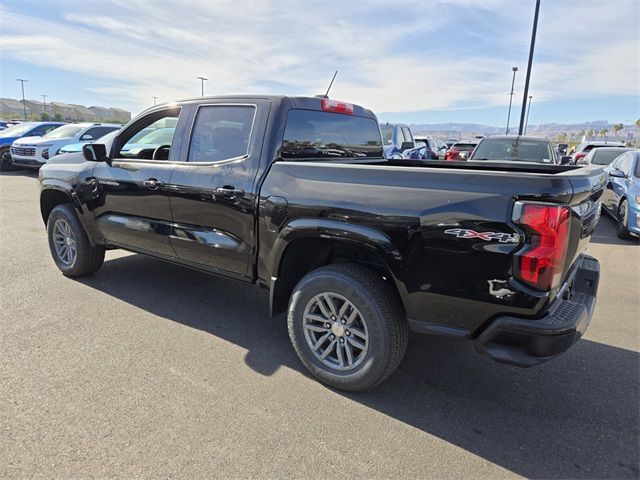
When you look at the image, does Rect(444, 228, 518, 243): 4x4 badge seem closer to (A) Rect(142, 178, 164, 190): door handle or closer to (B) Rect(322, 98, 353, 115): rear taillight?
(B) Rect(322, 98, 353, 115): rear taillight

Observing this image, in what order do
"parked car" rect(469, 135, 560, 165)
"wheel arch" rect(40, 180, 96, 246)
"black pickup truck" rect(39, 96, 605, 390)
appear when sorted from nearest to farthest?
"black pickup truck" rect(39, 96, 605, 390), "wheel arch" rect(40, 180, 96, 246), "parked car" rect(469, 135, 560, 165)

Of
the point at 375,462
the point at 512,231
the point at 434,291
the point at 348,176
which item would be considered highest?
the point at 348,176

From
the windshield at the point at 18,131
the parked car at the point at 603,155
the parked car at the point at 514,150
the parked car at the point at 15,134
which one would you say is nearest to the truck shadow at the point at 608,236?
the parked car at the point at 514,150

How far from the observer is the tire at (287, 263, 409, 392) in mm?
2750

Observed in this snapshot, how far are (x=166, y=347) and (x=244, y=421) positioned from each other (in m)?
1.17

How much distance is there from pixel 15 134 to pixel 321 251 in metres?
18.1

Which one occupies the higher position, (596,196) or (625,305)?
(596,196)

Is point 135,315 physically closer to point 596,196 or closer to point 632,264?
point 596,196

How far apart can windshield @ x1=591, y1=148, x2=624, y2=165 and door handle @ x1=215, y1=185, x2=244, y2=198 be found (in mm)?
11287

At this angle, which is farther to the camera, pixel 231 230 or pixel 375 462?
pixel 231 230

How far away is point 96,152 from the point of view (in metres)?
4.28

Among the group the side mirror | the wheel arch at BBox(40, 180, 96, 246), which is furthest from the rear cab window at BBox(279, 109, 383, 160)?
the wheel arch at BBox(40, 180, 96, 246)

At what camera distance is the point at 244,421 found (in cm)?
264

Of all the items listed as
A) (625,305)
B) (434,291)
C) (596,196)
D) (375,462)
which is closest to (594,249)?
(625,305)
